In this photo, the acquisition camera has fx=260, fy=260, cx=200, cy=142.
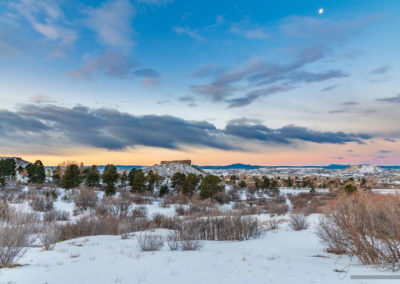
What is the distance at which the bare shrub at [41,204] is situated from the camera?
2666cm

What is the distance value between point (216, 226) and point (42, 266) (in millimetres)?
9897

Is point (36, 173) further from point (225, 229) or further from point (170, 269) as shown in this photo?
point (170, 269)

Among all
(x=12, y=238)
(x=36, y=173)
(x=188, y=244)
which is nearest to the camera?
(x=12, y=238)

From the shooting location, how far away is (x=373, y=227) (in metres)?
7.63

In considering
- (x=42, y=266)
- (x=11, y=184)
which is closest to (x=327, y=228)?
(x=42, y=266)

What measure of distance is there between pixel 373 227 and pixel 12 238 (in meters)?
10.4

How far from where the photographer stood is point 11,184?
37.1 m

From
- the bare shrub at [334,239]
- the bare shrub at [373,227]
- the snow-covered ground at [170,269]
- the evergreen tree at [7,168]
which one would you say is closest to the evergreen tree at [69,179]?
the evergreen tree at [7,168]

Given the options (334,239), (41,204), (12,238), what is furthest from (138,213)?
(334,239)

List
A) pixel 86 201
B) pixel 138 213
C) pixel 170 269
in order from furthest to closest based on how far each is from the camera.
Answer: pixel 86 201
pixel 138 213
pixel 170 269

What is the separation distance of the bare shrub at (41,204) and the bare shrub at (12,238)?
21.5m

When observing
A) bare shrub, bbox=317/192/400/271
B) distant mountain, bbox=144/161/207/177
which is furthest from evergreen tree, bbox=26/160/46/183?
distant mountain, bbox=144/161/207/177

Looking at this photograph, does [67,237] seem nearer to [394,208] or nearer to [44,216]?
[44,216]

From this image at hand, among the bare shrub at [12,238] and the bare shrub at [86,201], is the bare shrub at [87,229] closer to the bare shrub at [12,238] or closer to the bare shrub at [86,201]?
the bare shrub at [12,238]
